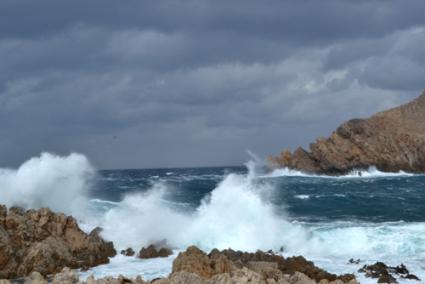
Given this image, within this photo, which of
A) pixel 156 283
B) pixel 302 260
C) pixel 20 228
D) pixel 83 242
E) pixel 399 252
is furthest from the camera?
pixel 399 252

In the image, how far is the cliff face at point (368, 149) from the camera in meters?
87.2

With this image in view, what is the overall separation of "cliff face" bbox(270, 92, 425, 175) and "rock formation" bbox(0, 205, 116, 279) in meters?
67.8

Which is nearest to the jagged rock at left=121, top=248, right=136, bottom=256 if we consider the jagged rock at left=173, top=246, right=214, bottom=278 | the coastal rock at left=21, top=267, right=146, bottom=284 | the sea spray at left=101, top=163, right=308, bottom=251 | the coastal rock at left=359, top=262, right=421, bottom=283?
the sea spray at left=101, top=163, right=308, bottom=251

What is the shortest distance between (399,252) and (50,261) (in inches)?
569

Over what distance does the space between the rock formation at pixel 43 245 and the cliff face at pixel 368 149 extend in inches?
2670

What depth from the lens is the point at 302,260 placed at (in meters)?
19.8

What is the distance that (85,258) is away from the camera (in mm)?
22250

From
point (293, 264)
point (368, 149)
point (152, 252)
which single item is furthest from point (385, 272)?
point (368, 149)

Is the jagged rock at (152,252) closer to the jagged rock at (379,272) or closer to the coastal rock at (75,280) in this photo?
the jagged rock at (379,272)

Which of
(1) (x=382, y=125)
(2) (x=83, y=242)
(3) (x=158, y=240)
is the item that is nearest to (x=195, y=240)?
(3) (x=158, y=240)

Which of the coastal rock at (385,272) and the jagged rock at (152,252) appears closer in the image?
the coastal rock at (385,272)

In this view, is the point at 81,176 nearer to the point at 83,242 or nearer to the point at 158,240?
the point at 158,240

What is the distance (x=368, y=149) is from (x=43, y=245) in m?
73.9

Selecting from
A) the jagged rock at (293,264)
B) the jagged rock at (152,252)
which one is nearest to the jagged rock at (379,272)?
the jagged rock at (293,264)
